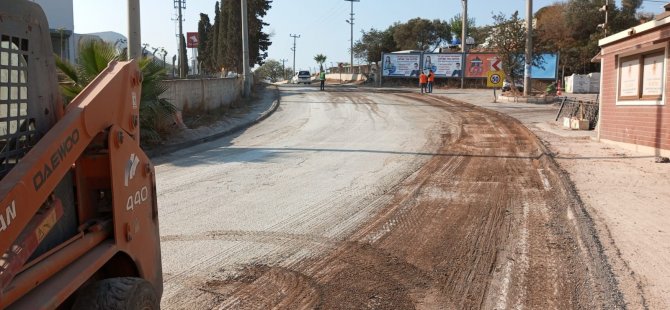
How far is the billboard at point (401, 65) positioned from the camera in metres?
47.2

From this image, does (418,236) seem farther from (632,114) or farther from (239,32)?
(239,32)

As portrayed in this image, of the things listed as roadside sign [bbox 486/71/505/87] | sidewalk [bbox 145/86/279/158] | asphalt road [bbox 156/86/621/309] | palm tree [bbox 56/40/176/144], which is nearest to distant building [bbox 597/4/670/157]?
asphalt road [bbox 156/86/621/309]

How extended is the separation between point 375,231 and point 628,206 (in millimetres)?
3809

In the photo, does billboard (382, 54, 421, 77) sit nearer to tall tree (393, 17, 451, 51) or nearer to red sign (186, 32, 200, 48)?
red sign (186, 32, 200, 48)

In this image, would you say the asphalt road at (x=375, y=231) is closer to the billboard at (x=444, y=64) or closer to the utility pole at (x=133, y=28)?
the utility pole at (x=133, y=28)

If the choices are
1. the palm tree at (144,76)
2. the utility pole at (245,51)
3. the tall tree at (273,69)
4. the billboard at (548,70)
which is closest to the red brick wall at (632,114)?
the palm tree at (144,76)

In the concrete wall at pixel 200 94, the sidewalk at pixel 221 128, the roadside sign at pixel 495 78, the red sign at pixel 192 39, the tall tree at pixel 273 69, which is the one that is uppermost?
the tall tree at pixel 273 69

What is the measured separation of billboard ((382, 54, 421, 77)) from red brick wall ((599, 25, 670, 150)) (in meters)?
31.9

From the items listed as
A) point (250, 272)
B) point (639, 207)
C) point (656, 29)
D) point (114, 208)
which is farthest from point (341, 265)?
point (656, 29)

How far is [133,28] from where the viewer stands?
13.2 m

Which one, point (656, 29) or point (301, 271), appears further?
point (656, 29)

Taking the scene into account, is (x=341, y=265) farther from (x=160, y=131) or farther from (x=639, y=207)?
(x=160, y=131)

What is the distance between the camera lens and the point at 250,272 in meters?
5.25

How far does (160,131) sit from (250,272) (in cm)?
1090
